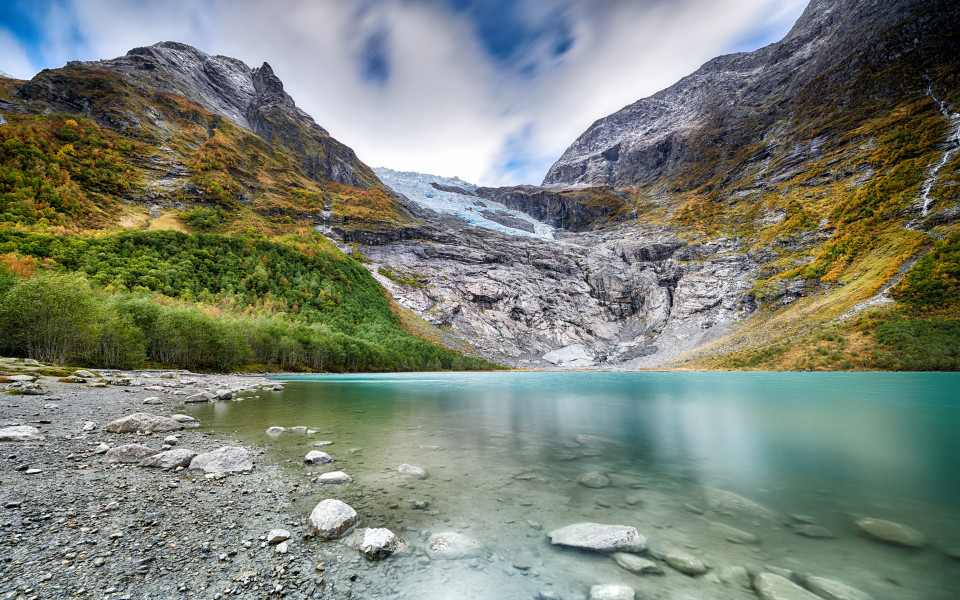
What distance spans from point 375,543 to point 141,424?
1231cm

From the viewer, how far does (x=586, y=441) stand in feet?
45.6

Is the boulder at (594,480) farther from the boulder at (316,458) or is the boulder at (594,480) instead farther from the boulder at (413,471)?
the boulder at (316,458)

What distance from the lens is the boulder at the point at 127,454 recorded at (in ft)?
28.0

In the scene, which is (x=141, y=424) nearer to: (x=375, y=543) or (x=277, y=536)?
(x=277, y=536)

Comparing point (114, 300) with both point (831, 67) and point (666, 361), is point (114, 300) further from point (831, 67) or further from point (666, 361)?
point (831, 67)

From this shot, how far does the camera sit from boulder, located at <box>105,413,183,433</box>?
1159 cm

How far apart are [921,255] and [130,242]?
158m

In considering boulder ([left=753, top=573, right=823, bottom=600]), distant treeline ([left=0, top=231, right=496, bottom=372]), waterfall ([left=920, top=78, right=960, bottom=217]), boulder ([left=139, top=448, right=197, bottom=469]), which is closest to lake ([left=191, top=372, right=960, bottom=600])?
boulder ([left=753, top=573, right=823, bottom=600])

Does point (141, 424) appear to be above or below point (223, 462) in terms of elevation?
above

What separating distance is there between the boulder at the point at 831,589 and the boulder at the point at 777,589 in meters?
0.19

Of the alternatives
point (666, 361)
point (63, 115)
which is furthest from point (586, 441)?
point (63, 115)

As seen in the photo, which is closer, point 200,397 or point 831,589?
point 831,589

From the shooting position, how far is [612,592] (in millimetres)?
4434

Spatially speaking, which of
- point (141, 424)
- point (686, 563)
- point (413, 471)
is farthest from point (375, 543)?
point (141, 424)
